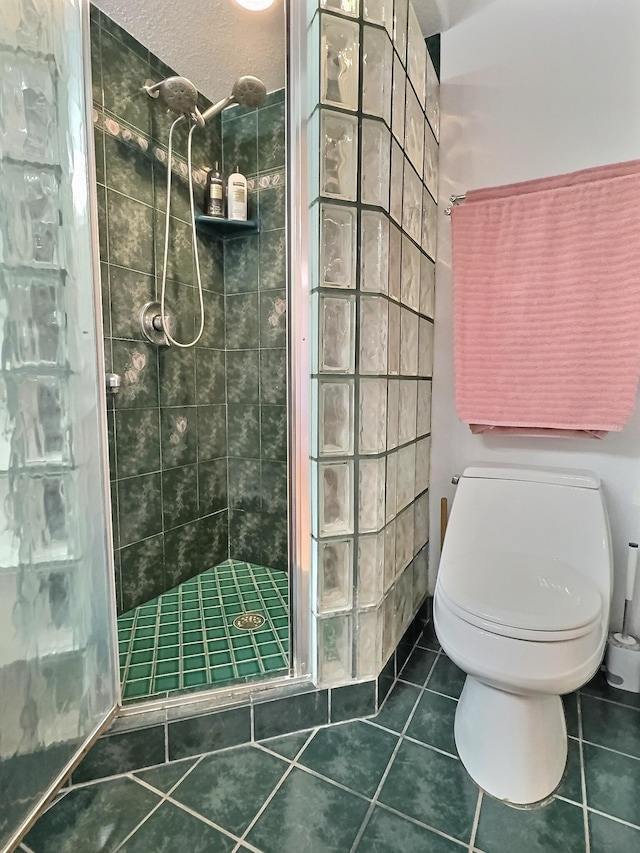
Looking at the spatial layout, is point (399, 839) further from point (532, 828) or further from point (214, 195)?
point (214, 195)

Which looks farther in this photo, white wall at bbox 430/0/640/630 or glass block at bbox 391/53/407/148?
white wall at bbox 430/0/640/630

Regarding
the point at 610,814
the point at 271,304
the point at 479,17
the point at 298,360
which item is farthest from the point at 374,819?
the point at 479,17

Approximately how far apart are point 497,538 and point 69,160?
1517 mm

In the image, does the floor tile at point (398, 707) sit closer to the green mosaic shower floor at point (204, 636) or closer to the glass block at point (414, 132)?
the green mosaic shower floor at point (204, 636)

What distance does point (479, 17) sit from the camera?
1.52 m

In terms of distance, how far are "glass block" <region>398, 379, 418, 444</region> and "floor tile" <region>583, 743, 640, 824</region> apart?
0.96m

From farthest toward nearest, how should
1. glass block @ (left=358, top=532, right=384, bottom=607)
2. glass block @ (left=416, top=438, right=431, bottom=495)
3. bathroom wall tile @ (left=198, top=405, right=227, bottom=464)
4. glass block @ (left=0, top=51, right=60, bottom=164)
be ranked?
bathroom wall tile @ (left=198, top=405, right=227, bottom=464) < glass block @ (left=416, top=438, right=431, bottom=495) < glass block @ (left=358, top=532, right=384, bottom=607) < glass block @ (left=0, top=51, right=60, bottom=164)

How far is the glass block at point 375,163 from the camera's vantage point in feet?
3.72

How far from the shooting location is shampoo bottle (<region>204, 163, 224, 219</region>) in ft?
6.07

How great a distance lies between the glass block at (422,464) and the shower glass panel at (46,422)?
1.02 meters

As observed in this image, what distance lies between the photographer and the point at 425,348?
160cm

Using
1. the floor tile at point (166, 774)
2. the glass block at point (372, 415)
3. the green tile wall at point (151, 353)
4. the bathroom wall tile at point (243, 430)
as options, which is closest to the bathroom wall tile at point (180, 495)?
the green tile wall at point (151, 353)

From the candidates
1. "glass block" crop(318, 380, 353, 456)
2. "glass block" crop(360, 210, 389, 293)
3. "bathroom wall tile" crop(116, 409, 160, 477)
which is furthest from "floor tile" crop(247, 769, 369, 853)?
"glass block" crop(360, 210, 389, 293)

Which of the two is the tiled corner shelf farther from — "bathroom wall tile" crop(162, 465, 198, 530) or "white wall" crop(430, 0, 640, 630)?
"bathroom wall tile" crop(162, 465, 198, 530)
